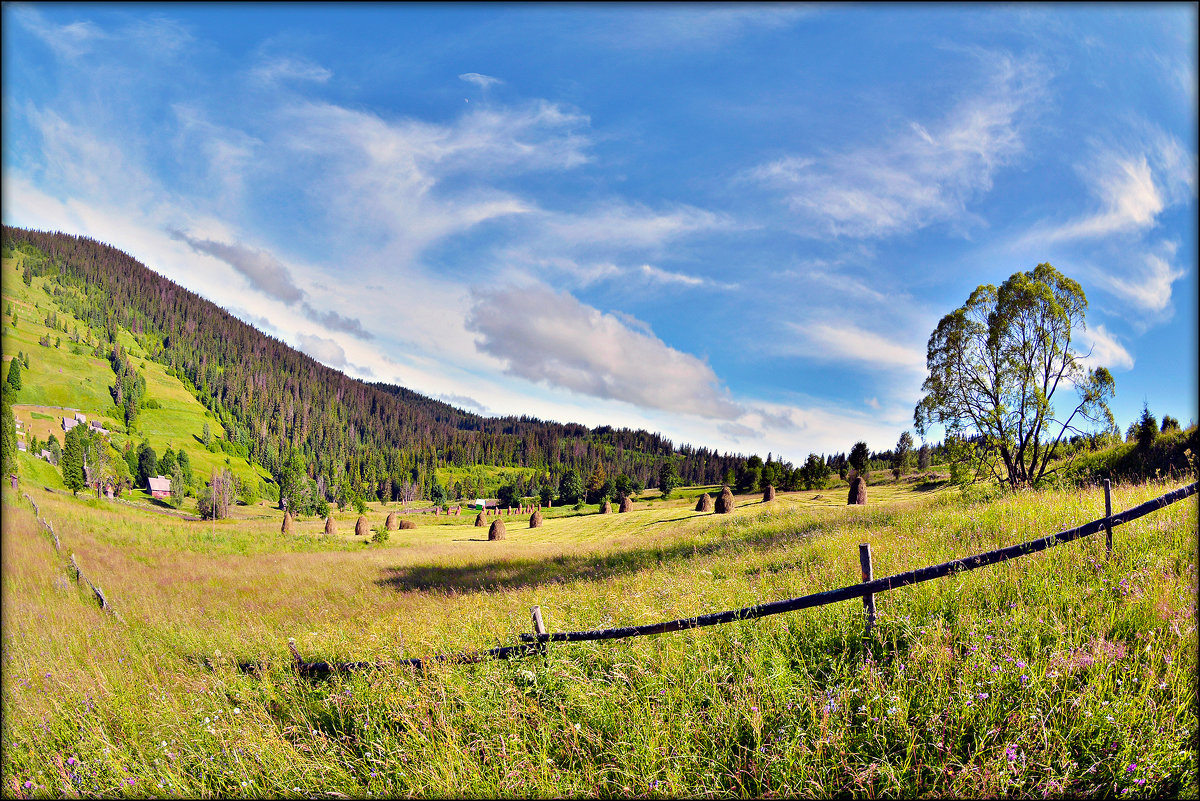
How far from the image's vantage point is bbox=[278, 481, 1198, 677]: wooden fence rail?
4.63 metres

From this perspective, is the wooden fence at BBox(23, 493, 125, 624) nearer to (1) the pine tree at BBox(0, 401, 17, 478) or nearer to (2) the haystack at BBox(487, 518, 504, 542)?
(1) the pine tree at BBox(0, 401, 17, 478)

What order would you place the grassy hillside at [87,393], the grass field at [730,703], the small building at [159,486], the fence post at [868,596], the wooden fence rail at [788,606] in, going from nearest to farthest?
1. the grass field at [730,703]
2. the wooden fence rail at [788,606]
3. the fence post at [868,596]
4. the small building at [159,486]
5. the grassy hillside at [87,393]

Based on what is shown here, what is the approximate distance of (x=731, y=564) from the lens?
1250cm

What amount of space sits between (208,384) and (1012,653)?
252 m

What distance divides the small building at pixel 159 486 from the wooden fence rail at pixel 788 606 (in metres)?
128

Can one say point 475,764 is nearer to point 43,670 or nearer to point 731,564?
point 731,564

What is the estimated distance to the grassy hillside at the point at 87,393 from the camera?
11475cm

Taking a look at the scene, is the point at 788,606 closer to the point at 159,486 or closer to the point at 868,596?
the point at 868,596

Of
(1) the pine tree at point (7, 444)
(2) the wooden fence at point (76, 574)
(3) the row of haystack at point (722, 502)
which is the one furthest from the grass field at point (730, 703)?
(3) the row of haystack at point (722, 502)

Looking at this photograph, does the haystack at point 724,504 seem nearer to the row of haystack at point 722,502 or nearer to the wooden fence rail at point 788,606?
the row of haystack at point 722,502

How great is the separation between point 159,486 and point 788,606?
461ft

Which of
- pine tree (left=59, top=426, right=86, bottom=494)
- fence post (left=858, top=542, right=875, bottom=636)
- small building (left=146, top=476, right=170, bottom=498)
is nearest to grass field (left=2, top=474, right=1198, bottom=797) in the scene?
fence post (left=858, top=542, right=875, bottom=636)

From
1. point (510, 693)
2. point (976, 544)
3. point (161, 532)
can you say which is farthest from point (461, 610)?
point (161, 532)

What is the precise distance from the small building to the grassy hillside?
2.13 meters
